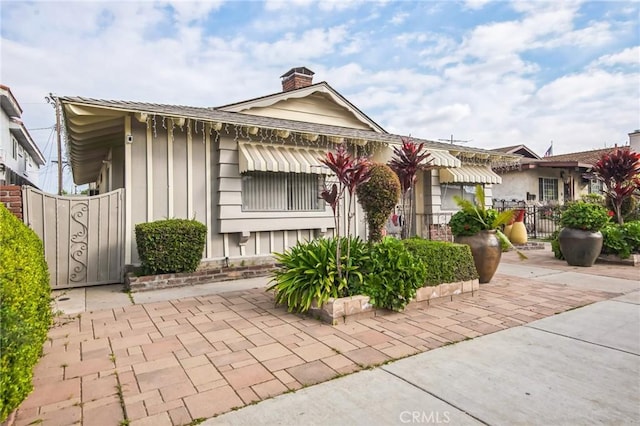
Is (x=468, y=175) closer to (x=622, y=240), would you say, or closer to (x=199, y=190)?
(x=622, y=240)

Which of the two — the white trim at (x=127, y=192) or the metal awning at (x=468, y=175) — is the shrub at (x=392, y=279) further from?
the metal awning at (x=468, y=175)

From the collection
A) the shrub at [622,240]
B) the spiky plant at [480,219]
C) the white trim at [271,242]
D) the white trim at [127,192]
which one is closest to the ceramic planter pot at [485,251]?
the spiky plant at [480,219]

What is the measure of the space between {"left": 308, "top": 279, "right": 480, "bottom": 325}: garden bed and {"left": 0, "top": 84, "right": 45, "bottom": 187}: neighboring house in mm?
14191

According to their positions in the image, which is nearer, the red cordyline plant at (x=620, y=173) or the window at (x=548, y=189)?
the red cordyline plant at (x=620, y=173)

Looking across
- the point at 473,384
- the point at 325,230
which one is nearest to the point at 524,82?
the point at 325,230

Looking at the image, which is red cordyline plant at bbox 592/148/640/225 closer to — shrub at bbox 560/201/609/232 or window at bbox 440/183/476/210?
shrub at bbox 560/201/609/232

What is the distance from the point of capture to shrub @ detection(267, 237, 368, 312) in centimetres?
435

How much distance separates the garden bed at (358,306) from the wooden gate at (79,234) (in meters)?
4.22

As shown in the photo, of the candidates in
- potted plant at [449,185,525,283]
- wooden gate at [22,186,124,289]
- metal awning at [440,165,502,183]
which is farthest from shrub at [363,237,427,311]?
metal awning at [440,165,502,183]

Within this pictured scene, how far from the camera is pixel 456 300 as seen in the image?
203 inches

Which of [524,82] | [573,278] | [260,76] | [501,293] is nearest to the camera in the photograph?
[501,293]

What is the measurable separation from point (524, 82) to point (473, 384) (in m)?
11.6

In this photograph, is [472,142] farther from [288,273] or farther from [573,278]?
[288,273]

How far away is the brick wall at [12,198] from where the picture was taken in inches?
210
